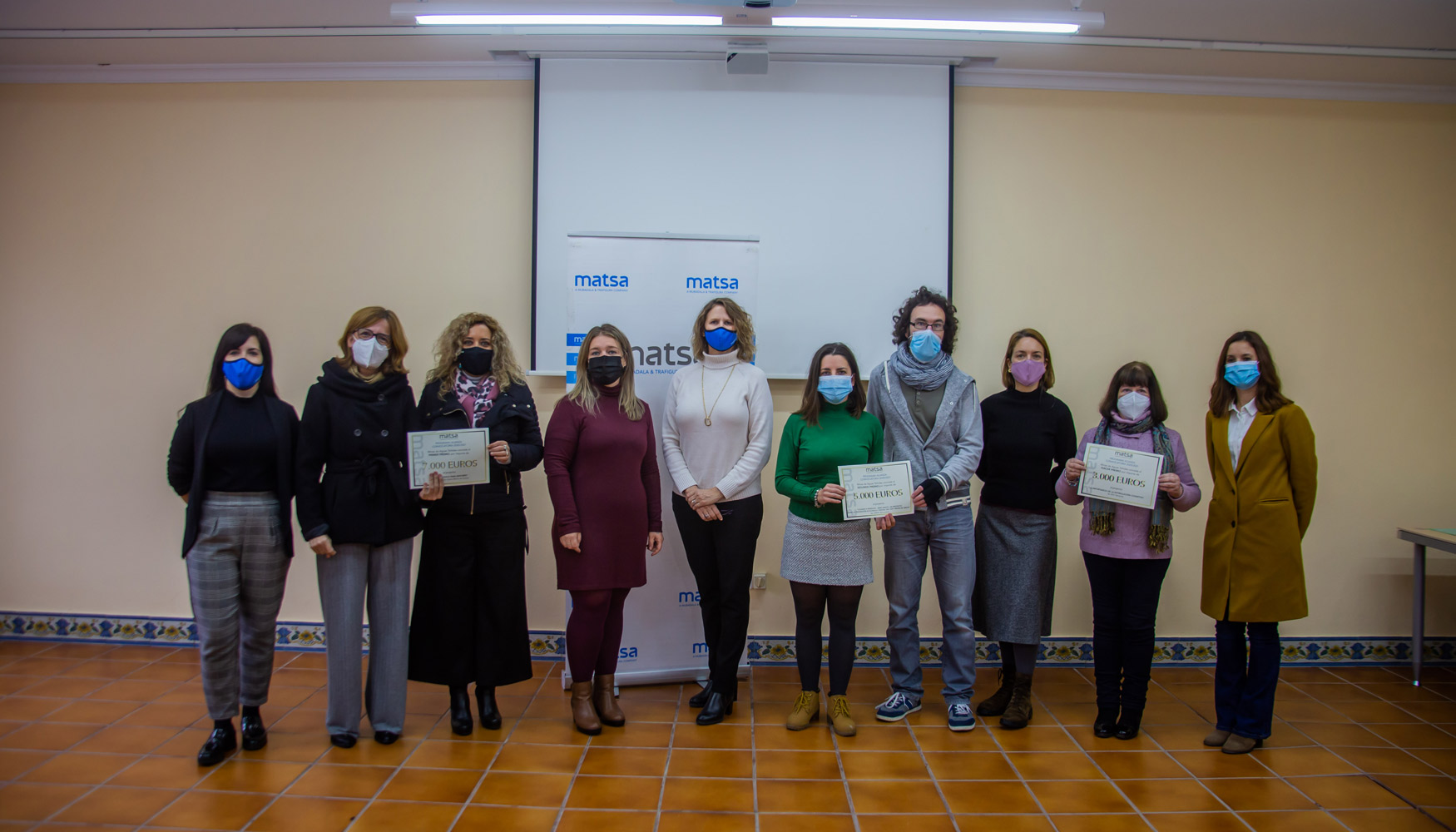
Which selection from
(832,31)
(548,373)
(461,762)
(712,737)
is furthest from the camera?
(548,373)

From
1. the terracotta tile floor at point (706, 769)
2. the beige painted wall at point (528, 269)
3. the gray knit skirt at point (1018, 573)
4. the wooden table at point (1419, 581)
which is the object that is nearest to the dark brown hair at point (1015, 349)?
the gray knit skirt at point (1018, 573)

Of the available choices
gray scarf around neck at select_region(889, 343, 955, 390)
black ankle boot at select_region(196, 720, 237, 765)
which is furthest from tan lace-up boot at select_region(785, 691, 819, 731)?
black ankle boot at select_region(196, 720, 237, 765)

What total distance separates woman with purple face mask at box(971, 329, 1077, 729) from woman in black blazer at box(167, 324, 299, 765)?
9.37ft

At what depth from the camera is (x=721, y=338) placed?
3330 mm

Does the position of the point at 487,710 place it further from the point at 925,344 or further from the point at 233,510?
the point at 925,344

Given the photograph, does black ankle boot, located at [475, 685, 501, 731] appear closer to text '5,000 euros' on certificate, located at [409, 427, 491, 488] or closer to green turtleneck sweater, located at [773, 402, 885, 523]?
text '5,000 euros' on certificate, located at [409, 427, 491, 488]

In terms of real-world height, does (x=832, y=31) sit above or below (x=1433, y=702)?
above

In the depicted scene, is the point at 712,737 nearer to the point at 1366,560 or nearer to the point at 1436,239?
the point at 1366,560

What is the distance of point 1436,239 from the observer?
13.8 ft

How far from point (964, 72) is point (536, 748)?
12.5 ft

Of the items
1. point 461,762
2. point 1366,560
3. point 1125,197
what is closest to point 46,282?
point 461,762

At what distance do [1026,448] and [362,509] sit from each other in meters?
2.65

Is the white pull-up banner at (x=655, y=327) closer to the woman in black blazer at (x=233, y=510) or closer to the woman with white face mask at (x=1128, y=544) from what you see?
the woman in black blazer at (x=233, y=510)

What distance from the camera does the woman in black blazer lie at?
2.89 meters
